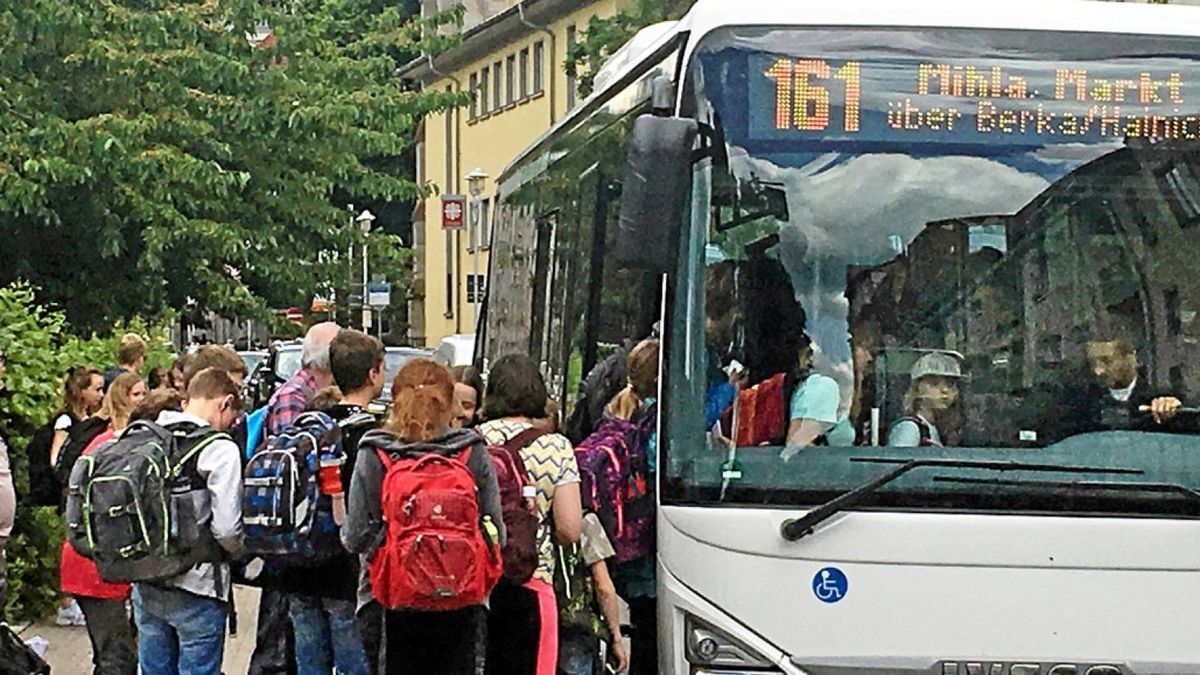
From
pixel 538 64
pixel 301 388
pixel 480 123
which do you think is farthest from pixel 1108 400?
pixel 480 123

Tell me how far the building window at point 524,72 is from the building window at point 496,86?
5.27 ft

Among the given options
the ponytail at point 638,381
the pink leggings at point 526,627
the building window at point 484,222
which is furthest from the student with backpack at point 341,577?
the building window at point 484,222

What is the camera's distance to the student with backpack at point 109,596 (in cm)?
959

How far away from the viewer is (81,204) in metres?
18.5

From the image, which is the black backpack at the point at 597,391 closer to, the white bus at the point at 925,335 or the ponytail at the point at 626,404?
the ponytail at the point at 626,404

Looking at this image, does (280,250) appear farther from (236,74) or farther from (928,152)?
(928,152)

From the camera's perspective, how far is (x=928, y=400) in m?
6.63

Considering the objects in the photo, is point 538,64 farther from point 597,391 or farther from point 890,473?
point 890,473

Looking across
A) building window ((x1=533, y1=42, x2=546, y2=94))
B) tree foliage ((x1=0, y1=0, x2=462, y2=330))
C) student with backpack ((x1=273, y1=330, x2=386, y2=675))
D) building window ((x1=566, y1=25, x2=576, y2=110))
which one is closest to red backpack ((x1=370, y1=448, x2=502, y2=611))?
student with backpack ((x1=273, y1=330, x2=386, y2=675))

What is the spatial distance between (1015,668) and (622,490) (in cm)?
180

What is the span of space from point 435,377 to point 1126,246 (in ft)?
8.00

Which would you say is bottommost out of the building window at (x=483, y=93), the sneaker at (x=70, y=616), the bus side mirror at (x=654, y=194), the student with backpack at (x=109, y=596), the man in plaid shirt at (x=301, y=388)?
the sneaker at (x=70, y=616)

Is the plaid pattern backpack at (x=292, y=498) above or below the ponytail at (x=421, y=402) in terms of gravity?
below

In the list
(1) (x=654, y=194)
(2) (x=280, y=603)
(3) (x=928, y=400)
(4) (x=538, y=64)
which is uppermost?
(4) (x=538, y=64)
